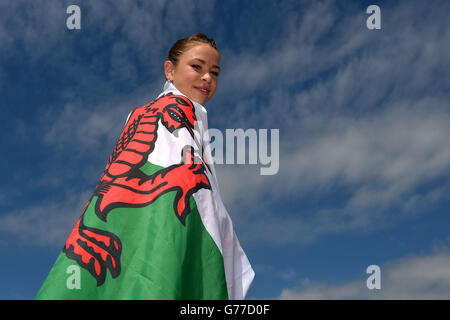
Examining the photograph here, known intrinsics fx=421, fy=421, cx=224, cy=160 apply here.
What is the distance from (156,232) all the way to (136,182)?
0.53 metres

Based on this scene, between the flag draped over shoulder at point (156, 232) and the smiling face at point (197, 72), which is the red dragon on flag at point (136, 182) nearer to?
the flag draped over shoulder at point (156, 232)

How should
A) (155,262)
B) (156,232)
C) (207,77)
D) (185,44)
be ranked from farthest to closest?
1. (185,44)
2. (207,77)
3. (156,232)
4. (155,262)

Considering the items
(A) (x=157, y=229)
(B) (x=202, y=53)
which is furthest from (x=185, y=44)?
(A) (x=157, y=229)

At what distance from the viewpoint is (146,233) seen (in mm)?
2971

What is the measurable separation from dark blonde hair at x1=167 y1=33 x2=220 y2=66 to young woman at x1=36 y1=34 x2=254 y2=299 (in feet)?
3.09

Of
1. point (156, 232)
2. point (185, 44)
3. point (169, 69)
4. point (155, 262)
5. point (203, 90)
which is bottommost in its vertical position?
point (155, 262)

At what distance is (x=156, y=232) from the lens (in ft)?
9.69

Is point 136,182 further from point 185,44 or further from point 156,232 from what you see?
point 185,44

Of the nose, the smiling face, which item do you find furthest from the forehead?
the nose

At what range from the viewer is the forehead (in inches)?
176
